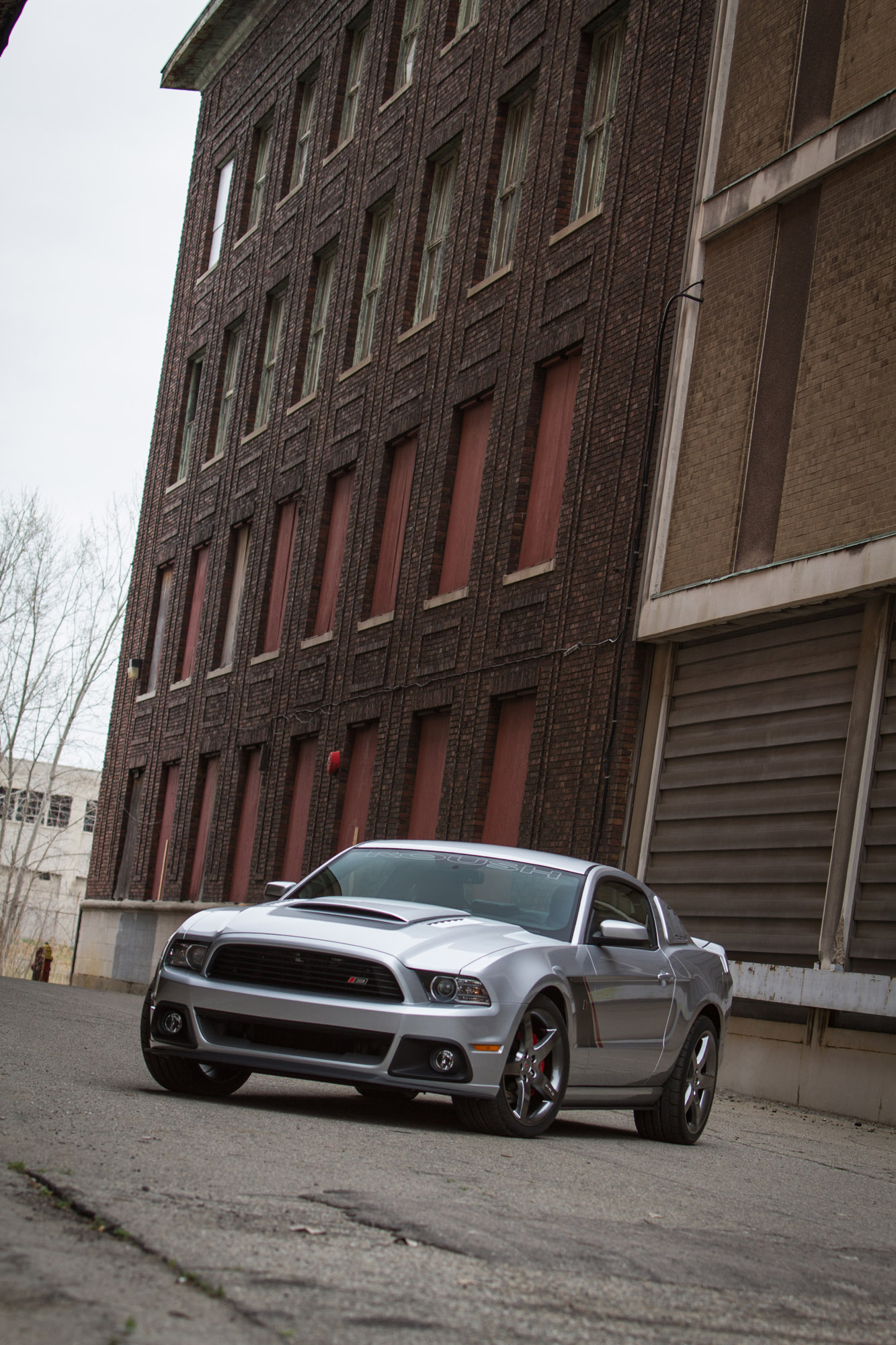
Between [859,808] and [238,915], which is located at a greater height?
[859,808]

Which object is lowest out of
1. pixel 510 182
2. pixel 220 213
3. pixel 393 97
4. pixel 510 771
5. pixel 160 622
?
pixel 510 771

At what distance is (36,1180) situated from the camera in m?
5.00

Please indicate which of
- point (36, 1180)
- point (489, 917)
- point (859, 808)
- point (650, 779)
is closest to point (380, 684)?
point (650, 779)

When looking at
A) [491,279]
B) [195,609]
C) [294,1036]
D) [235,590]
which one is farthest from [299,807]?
[294,1036]

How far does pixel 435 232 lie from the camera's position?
993 inches

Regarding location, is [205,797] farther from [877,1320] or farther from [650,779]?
[877,1320]

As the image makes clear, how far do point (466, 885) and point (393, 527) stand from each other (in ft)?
52.2

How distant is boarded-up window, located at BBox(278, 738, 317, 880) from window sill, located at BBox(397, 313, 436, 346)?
6.01 m

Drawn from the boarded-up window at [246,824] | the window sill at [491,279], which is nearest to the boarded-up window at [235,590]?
the boarded-up window at [246,824]

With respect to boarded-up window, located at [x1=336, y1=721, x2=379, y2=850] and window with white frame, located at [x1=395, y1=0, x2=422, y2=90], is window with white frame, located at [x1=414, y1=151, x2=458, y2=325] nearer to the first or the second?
window with white frame, located at [x1=395, y1=0, x2=422, y2=90]

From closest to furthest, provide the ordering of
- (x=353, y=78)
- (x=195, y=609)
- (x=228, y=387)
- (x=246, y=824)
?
(x=246, y=824), (x=353, y=78), (x=195, y=609), (x=228, y=387)

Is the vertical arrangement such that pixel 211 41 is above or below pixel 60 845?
above

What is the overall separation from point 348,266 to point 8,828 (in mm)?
59581

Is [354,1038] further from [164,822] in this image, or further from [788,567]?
[164,822]
